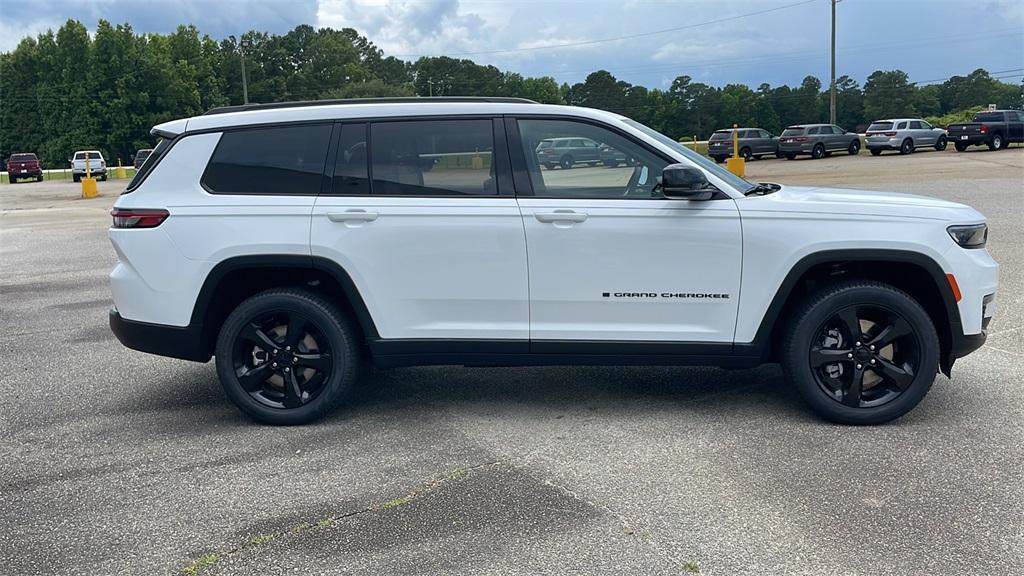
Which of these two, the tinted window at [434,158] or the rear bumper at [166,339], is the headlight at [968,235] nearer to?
the tinted window at [434,158]

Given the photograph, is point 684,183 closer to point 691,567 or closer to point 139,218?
point 691,567

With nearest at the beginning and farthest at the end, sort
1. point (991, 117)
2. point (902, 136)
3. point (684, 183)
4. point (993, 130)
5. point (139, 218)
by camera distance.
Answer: point (684, 183), point (139, 218), point (993, 130), point (991, 117), point (902, 136)

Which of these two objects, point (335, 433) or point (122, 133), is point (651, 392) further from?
point (122, 133)

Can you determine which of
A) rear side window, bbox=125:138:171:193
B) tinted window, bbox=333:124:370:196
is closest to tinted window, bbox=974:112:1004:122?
tinted window, bbox=333:124:370:196

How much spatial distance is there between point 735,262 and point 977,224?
1353mm

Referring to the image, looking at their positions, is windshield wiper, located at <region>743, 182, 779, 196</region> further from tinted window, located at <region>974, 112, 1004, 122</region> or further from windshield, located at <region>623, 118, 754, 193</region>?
tinted window, located at <region>974, 112, 1004, 122</region>

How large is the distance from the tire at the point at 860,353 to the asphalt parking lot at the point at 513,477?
16cm

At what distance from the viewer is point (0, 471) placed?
4309 millimetres

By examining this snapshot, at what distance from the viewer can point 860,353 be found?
4.59m

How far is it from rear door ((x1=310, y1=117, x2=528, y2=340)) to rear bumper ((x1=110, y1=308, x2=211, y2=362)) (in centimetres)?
90

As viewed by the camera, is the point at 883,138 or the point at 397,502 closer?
the point at 397,502

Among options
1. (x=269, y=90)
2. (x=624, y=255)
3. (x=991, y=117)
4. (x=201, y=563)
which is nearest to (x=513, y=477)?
(x=624, y=255)

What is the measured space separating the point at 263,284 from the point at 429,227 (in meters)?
1.14

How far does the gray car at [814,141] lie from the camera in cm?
3859
